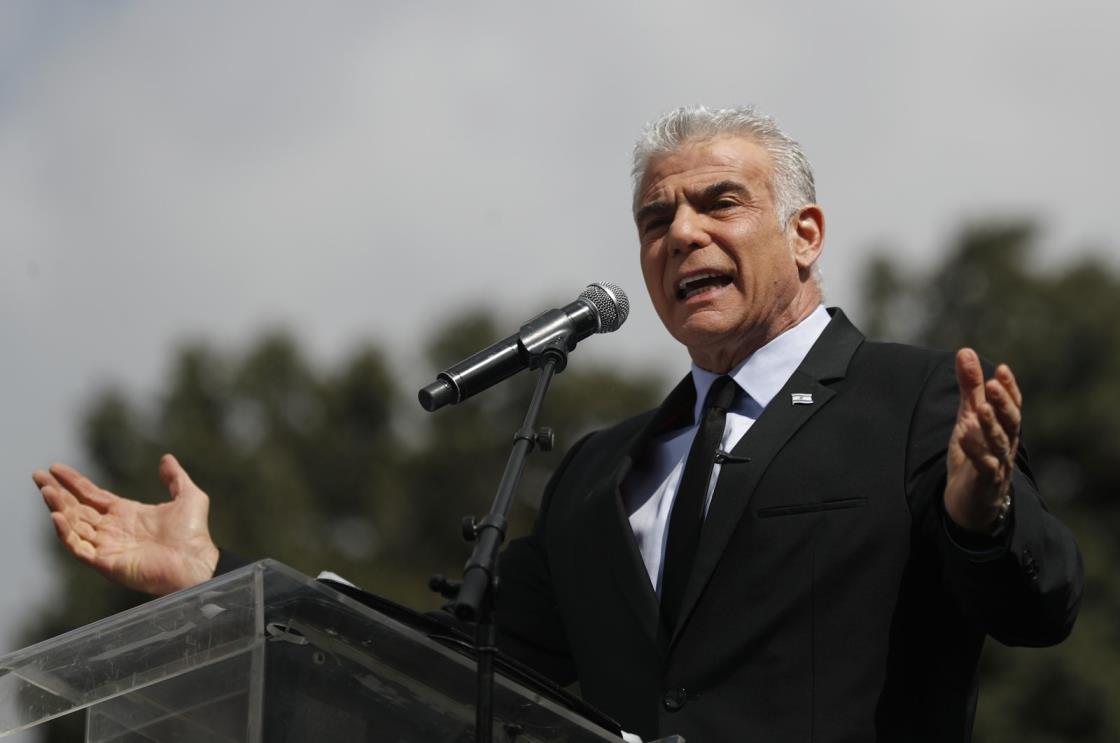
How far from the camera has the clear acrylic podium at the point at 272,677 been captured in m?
2.83

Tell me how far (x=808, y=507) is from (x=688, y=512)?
11.0 inches

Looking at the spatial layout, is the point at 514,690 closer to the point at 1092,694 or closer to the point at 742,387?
the point at 742,387

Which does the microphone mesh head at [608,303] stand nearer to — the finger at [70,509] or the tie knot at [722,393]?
the tie knot at [722,393]

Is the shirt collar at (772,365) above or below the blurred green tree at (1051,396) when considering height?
below

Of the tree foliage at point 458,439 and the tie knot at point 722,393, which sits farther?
the tree foliage at point 458,439

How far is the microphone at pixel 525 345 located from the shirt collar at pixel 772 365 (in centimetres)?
47

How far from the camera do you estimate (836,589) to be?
11.0 ft

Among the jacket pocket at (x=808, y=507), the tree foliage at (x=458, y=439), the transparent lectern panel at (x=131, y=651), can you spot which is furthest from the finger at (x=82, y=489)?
the tree foliage at (x=458, y=439)

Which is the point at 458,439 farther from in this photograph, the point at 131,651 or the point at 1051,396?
the point at 131,651

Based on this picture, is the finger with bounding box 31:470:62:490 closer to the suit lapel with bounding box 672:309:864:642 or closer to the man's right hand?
the man's right hand

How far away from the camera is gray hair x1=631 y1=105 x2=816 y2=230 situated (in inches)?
166

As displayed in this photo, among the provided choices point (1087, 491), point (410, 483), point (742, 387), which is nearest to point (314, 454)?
point (410, 483)

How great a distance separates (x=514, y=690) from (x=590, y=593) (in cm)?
90

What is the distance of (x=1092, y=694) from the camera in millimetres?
17969
